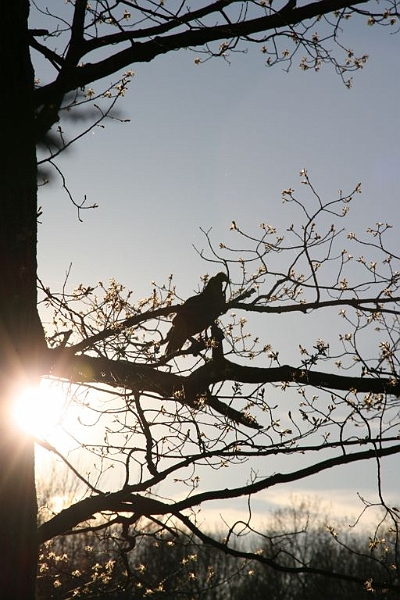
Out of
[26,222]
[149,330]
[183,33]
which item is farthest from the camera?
[149,330]

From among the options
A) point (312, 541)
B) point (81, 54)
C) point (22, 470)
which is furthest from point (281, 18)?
point (312, 541)

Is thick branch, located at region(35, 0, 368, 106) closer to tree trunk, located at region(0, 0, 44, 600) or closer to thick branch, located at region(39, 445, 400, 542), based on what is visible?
tree trunk, located at region(0, 0, 44, 600)

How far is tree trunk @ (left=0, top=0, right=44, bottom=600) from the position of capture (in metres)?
3.38

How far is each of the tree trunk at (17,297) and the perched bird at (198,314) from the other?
7.26ft

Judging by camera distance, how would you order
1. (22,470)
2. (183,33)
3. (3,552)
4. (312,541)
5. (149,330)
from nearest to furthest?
1. (3,552)
2. (22,470)
3. (183,33)
4. (149,330)
5. (312,541)

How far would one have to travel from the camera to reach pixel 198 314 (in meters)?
6.52

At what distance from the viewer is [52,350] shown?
497 cm

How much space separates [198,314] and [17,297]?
289 cm

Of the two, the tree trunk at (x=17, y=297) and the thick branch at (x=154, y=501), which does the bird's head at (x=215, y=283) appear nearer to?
the thick branch at (x=154, y=501)

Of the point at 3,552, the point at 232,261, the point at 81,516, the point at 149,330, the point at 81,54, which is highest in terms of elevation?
the point at 81,54

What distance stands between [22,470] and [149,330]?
2.68 meters

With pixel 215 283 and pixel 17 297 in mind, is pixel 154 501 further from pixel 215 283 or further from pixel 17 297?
pixel 215 283

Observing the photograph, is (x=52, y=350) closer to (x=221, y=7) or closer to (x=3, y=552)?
(x=3, y=552)

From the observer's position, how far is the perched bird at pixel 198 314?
623 centimetres
